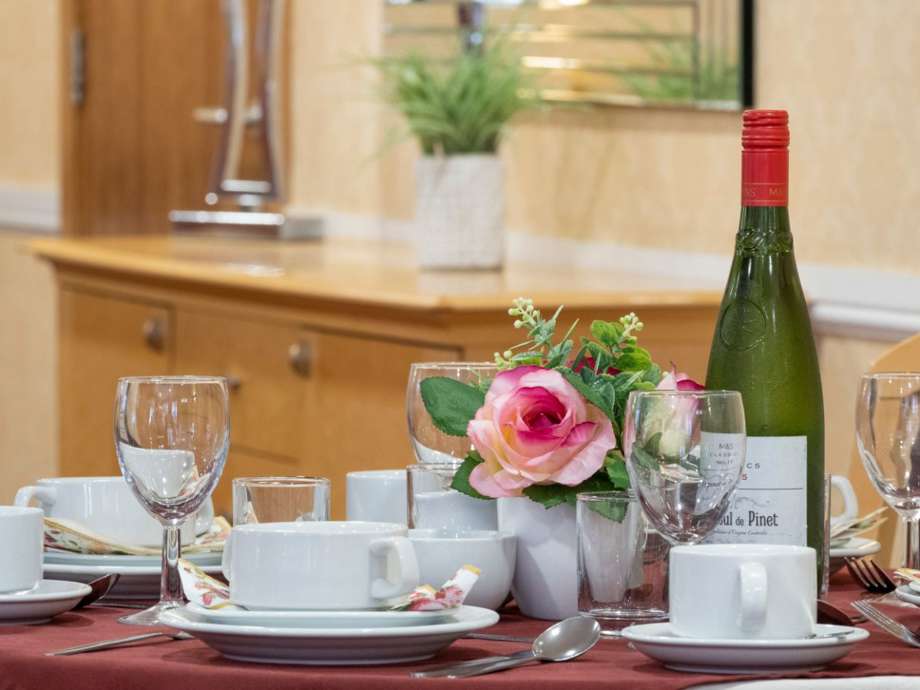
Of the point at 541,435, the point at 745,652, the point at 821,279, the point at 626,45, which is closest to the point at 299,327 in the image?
the point at 626,45

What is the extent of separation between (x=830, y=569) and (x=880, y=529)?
0.40 metres

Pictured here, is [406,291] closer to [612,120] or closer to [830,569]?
[612,120]

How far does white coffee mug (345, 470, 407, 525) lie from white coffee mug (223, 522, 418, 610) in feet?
0.92

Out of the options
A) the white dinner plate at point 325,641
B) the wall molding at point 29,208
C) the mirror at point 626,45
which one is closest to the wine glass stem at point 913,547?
the white dinner plate at point 325,641

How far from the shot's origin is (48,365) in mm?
4836

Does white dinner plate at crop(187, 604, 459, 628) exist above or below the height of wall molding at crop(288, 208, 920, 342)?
below

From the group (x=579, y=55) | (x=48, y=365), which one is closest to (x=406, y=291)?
(x=579, y=55)

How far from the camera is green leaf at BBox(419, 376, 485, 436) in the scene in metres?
1.22

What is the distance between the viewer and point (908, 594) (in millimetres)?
1119

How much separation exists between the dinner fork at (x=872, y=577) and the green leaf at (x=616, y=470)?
238 mm

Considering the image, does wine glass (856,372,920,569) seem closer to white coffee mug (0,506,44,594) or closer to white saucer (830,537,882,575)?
white saucer (830,537,882,575)

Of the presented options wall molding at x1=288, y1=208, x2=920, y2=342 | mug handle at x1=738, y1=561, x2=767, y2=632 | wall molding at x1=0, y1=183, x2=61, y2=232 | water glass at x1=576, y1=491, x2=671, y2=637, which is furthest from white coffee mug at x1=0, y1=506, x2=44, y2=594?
wall molding at x1=0, y1=183, x2=61, y2=232

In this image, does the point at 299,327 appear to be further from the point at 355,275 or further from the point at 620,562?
the point at 620,562

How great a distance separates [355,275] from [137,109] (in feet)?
5.18
